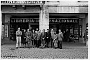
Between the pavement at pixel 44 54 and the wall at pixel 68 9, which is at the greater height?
the wall at pixel 68 9

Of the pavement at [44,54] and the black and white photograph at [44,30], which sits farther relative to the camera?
the black and white photograph at [44,30]

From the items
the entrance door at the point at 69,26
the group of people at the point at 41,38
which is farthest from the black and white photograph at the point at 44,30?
the entrance door at the point at 69,26

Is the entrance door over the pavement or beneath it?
over

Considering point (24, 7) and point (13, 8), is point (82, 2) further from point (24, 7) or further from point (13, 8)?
point (13, 8)

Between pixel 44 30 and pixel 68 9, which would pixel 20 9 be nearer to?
pixel 44 30

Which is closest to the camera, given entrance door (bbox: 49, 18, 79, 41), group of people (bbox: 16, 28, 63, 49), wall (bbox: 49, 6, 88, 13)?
group of people (bbox: 16, 28, 63, 49)

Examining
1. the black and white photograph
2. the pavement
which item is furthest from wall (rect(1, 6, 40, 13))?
the pavement

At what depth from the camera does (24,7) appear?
62.6 feet

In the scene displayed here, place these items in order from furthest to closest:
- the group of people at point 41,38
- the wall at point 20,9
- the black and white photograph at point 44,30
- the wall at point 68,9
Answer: the wall at point 20,9, the wall at point 68,9, the group of people at point 41,38, the black and white photograph at point 44,30

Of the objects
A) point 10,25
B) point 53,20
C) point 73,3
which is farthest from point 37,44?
point 10,25

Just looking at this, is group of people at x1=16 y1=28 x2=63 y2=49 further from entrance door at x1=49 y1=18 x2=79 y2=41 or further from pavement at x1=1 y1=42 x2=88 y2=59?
entrance door at x1=49 y1=18 x2=79 y2=41

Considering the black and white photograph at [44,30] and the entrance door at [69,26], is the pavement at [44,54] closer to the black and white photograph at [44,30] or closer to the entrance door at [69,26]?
the black and white photograph at [44,30]

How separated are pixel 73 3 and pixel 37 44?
5618 mm

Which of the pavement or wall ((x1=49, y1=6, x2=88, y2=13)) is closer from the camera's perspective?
the pavement
